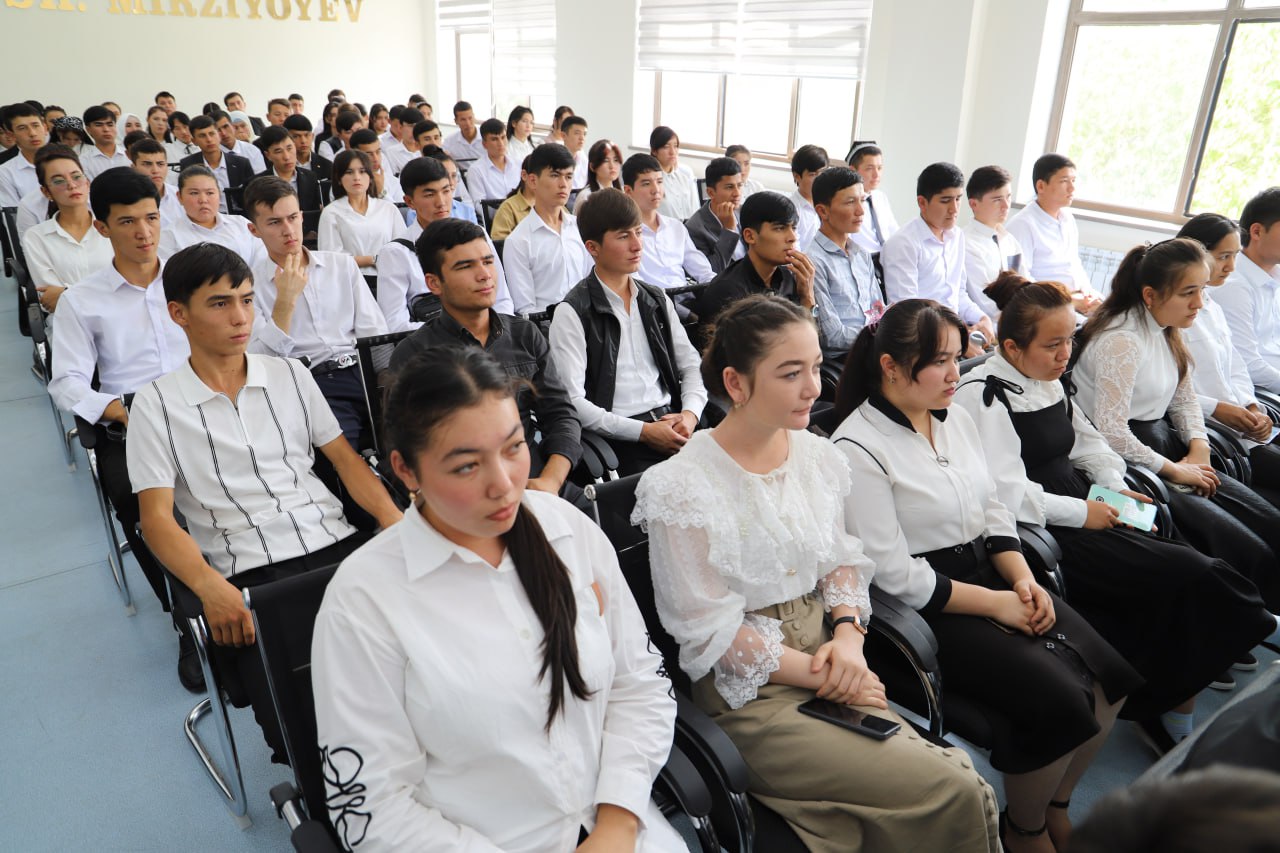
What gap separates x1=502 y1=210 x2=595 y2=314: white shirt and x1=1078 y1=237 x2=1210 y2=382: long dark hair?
2195 millimetres

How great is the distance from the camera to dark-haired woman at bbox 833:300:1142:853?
1767mm

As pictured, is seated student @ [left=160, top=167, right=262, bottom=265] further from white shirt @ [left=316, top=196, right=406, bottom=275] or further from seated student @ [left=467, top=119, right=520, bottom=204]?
seated student @ [left=467, top=119, right=520, bottom=204]

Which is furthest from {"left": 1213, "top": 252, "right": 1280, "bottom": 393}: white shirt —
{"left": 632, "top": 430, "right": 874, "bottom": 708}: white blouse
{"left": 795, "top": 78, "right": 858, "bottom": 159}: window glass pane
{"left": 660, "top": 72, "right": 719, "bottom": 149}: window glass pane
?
{"left": 660, "top": 72, "right": 719, "bottom": 149}: window glass pane

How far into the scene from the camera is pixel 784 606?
1707 millimetres

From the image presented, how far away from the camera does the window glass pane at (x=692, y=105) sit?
8.88m

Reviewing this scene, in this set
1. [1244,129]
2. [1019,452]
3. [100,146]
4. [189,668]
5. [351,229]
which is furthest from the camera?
[100,146]

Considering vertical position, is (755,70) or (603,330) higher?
(755,70)

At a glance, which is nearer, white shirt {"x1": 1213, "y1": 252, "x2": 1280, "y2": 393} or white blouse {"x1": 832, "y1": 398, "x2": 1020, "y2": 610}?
white blouse {"x1": 832, "y1": 398, "x2": 1020, "y2": 610}

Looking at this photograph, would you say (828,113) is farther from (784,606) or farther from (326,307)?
(784,606)

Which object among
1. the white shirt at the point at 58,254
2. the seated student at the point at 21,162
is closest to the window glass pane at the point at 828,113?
the white shirt at the point at 58,254

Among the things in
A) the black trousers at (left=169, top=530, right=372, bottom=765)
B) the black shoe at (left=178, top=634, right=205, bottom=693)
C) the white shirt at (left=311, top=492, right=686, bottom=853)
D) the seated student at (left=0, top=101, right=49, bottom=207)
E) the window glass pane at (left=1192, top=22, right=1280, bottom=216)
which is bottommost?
the black shoe at (left=178, top=634, right=205, bottom=693)

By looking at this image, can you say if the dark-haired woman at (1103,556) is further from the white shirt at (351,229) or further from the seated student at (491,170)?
the seated student at (491,170)

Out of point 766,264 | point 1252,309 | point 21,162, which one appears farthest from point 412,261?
A: point 21,162

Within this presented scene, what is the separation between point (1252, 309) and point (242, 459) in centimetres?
372
